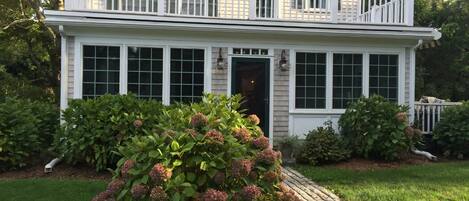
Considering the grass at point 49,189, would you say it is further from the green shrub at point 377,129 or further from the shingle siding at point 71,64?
the green shrub at point 377,129

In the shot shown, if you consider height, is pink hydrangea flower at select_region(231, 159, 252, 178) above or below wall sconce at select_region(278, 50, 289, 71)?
below

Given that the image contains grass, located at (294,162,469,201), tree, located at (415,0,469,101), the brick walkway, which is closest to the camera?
grass, located at (294,162,469,201)

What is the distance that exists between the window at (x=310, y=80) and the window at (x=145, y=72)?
2.95m

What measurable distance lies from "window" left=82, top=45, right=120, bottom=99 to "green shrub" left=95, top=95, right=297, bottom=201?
18.3 ft

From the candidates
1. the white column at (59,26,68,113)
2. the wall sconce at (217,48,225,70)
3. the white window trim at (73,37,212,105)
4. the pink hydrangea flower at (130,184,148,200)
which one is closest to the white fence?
the wall sconce at (217,48,225,70)

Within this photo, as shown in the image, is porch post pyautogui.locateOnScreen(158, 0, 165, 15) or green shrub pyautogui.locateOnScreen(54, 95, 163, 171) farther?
porch post pyautogui.locateOnScreen(158, 0, 165, 15)

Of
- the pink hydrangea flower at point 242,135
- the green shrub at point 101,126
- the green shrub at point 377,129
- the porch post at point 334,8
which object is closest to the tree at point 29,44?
the green shrub at point 101,126

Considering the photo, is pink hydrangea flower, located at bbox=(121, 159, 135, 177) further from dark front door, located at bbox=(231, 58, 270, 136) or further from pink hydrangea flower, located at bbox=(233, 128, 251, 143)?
dark front door, located at bbox=(231, 58, 270, 136)

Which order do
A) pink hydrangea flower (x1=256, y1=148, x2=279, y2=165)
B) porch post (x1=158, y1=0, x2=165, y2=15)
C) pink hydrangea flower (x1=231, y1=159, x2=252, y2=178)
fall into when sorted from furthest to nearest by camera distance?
porch post (x1=158, y1=0, x2=165, y2=15) → pink hydrangea flower (x1=256, y1=148, x2=279, y2=165) → pink hydrangea flower (x1=231, y1=159, x2=252, y2=178)

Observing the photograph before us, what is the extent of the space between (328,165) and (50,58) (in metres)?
12.7

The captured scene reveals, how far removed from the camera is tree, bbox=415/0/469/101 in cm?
2355

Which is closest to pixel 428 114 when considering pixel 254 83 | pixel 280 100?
pixel 280 100

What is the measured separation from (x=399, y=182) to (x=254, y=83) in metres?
4.07

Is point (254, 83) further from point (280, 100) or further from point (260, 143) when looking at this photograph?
point (260, 143)
